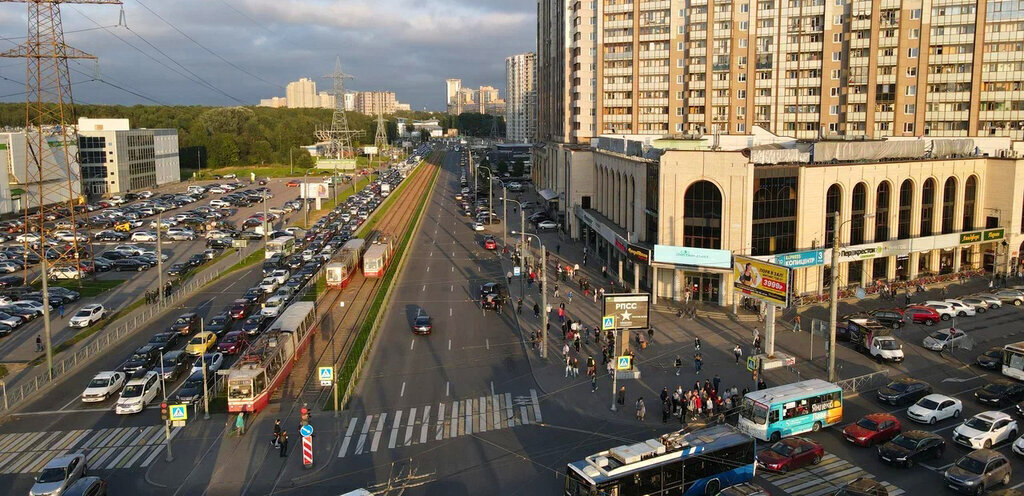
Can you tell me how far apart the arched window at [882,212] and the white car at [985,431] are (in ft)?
95.1

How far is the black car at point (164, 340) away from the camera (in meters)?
42.8

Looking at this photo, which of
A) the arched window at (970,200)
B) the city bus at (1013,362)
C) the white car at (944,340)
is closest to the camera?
the city bus at (1013,362)

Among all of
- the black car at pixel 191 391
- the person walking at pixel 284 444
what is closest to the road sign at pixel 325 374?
the person walking at pixel 284 444

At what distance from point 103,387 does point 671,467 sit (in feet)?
89.9

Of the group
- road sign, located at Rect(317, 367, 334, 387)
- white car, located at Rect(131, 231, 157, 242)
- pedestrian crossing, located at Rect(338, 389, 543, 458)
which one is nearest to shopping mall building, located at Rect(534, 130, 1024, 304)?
pedestrian crossing, located at Rect(338, 389, 543, 458)

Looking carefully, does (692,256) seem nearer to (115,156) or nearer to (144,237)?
(144,237)

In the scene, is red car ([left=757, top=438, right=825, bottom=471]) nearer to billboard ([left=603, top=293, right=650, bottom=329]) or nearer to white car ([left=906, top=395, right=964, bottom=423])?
white car ([left=906, top=395, right=964, bottom=423])

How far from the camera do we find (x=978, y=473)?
81.6 feet

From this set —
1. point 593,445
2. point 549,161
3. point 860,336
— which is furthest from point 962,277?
point 549,161

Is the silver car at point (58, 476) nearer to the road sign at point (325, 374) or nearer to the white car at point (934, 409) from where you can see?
the road sign at point (325, 374)

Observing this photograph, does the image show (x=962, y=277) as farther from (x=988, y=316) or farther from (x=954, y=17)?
(x=954, y=17)

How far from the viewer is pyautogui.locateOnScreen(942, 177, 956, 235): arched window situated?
6025 centimetres

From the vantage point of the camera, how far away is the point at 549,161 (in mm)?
114062

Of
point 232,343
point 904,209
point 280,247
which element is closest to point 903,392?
point 904,209
